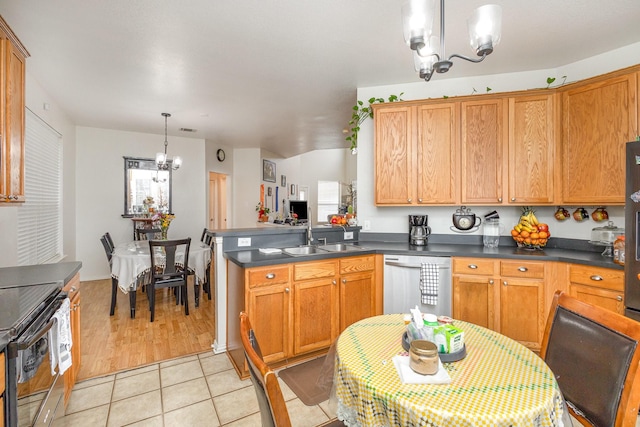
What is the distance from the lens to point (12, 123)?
1.95 meters

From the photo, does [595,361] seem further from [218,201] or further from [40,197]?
[218,201]

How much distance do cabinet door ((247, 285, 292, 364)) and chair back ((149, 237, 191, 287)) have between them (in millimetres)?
1676

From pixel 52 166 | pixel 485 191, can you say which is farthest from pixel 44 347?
pixel 52 166

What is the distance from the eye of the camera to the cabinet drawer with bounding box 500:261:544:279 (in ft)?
8.38

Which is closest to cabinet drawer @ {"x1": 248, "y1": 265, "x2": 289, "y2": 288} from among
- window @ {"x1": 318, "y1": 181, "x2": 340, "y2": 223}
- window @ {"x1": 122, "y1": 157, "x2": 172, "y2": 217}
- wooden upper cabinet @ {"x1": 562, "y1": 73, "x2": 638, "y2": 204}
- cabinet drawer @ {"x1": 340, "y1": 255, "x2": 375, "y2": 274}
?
cabinet drawer @ {"x1": 340, "y1": 255, "x2": 375, "y2": 274}

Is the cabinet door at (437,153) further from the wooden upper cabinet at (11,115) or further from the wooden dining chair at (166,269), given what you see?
the wooden upper cabinet at (11,115)

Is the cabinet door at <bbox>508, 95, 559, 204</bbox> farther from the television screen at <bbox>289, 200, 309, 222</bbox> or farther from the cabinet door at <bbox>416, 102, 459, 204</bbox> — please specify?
the television screen at <bbox>289, 200, 309, 222</bbox>

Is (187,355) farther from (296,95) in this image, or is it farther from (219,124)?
(219,124)

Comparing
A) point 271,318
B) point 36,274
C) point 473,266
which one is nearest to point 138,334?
point 36,274

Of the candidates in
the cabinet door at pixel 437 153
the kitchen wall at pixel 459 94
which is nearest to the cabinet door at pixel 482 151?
the cabinet door at pixel 437 153

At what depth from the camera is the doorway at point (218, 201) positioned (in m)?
7.33

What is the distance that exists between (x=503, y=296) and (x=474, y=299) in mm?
223

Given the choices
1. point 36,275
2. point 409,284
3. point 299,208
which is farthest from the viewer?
point 299,208

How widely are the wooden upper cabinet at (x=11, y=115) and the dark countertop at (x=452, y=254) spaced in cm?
143
